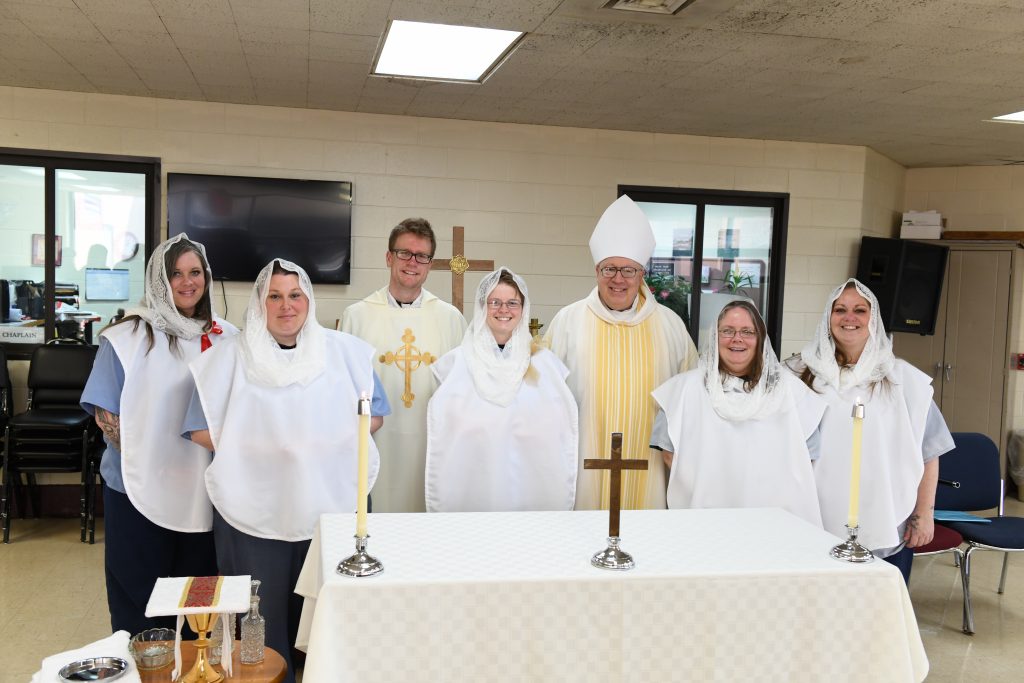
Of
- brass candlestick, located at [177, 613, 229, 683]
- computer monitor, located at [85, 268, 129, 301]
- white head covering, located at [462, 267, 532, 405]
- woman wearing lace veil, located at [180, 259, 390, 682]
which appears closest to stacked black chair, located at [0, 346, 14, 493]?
computer monitor, located at [85, 268, 129, 301]

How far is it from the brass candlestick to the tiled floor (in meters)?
1.77

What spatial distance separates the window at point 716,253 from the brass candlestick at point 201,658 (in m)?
4.90

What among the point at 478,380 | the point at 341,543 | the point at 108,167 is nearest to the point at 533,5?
the point at 478,380

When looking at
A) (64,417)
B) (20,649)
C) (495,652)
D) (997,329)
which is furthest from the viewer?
(997,329)

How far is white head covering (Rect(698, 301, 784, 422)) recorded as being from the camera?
2.74m

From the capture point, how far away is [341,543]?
1957 mm

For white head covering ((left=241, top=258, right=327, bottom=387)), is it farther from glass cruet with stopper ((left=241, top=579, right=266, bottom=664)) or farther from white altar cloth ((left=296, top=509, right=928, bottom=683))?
glass cruet with stopper ((left=241, top=579, right=266, bottom=664))

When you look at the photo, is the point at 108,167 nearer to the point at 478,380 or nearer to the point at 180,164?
the point at 180,164

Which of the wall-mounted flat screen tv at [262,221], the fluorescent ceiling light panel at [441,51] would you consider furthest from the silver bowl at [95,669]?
the wall-mounted flat screen tv at [262,221]

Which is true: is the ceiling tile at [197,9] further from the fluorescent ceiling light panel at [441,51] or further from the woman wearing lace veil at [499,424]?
the woman wearing lace veil at [499,424]

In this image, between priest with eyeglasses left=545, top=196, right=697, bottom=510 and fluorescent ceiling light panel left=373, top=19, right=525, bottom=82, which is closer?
priest with eyeglasses left=545, top=196, right=697, bottom=510

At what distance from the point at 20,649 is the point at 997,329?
682cm

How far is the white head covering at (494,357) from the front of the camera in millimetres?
2809

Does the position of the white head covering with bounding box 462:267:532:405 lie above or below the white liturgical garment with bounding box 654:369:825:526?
above
